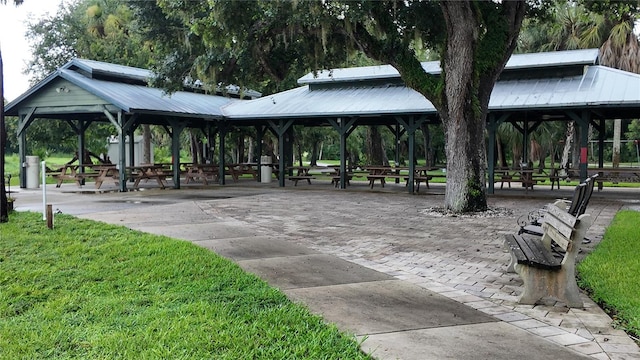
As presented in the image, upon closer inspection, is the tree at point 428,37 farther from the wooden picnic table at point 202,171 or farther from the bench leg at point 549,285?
the wooden picnic table at point 202,171

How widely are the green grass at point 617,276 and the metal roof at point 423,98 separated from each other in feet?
23.9

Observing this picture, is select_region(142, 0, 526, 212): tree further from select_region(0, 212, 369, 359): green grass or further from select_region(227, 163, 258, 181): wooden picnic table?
select_region(227, 163, 258, 181): wooden picnic table

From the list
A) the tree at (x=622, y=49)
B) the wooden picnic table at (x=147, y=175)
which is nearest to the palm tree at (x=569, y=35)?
the tree at (x=622, y=49)

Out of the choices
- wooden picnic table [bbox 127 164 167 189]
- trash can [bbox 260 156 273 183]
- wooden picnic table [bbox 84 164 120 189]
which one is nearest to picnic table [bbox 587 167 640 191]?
trash can [bbox 260 156 273 183]

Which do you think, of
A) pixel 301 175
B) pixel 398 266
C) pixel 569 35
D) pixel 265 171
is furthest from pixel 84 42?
pixel 398 266

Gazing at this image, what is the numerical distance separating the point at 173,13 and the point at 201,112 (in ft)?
17.6

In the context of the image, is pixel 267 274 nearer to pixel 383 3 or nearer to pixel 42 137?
pixel 383 3

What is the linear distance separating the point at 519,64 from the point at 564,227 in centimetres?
1408

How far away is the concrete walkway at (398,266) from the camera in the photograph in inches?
147

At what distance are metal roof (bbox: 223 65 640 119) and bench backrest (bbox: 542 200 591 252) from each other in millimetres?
9481

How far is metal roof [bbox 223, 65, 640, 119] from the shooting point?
14.5 metres

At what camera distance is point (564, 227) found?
4914 millimetres

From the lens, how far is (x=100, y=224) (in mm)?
8922

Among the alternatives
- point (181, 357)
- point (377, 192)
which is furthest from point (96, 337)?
point (377, 192)
